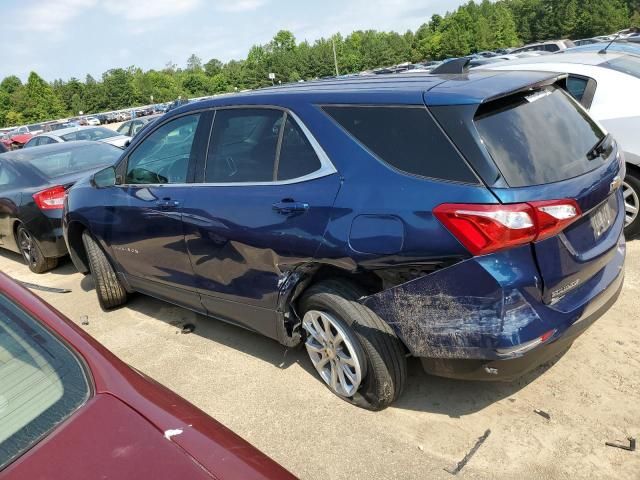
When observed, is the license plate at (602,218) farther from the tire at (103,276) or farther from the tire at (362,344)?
the tire at (103,276)

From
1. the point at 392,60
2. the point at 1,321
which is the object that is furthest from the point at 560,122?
the point at 392,60

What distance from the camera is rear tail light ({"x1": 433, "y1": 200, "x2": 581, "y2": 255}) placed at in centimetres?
241

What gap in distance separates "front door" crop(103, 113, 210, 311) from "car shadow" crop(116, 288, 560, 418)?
0.41m

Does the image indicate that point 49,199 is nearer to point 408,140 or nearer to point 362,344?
point 362,344

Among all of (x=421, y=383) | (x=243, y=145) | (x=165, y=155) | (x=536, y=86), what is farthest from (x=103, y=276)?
(x=536, y=86)

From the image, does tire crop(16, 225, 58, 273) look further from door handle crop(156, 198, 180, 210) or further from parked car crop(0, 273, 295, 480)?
parked car crop(0, 273, 295, 480)

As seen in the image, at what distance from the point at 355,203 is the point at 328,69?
112 m

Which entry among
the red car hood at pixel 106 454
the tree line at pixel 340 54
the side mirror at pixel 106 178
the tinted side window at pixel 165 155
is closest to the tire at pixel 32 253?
the side mirror at pixel 106 178

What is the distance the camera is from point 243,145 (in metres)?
3.53

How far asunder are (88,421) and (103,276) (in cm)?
357

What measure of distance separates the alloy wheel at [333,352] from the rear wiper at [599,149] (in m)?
1.60

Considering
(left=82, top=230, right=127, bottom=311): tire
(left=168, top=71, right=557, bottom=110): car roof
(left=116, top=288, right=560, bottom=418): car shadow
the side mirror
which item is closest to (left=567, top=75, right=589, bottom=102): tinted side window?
(left=168, top=71, right=557, bottom=110): car roof

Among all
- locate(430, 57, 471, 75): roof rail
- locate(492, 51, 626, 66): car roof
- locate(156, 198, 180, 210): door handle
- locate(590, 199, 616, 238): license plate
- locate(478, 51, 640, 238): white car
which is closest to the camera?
locate(590, 199, 616, 238): license plate

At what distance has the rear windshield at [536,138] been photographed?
254 centimetres
